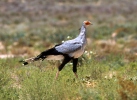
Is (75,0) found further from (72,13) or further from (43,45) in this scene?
(43,45)

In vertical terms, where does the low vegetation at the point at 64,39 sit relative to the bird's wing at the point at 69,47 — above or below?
below

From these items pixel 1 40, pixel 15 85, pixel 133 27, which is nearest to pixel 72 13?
pixel 133 27

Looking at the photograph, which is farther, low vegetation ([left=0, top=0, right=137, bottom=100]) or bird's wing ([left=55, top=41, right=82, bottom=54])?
bird's wing ([left=55, top=41, right=82, bottom=54])

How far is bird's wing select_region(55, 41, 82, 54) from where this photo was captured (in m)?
9.68

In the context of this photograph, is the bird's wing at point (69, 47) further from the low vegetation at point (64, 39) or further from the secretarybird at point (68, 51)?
the low vegetation at point (64, 39)

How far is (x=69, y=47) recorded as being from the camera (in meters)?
9.75

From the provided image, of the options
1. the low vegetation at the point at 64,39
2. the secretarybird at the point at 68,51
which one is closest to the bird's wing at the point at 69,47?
the secretarybird at the point at 68,51

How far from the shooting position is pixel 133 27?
38438 millimetres

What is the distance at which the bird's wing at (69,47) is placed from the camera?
9680 mm

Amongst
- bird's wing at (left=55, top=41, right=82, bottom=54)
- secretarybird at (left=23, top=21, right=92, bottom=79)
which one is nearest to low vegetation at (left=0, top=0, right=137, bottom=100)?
secretarybird at (left=23, top=21, right=92, bottom=79)

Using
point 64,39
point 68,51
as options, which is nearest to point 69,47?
point 68,51

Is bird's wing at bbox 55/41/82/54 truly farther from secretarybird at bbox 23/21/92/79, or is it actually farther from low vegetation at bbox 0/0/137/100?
low vegetation at bbox 0/0/137/100

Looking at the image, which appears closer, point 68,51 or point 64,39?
point 68,51

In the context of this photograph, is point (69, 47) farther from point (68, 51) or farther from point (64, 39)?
point (64, 39)
